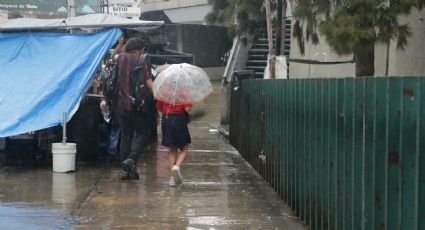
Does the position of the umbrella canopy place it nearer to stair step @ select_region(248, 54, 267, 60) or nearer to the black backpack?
the black backpack

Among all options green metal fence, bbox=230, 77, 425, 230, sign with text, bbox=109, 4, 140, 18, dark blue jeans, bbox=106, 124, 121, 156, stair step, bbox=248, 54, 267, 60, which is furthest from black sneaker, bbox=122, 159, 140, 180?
sign with text, bbox=109, 4, 140, 18

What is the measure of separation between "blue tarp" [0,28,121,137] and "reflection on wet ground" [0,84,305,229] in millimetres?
801

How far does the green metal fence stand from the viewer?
405 cm

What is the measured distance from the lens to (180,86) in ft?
30.1

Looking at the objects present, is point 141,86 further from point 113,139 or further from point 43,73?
point 43,73

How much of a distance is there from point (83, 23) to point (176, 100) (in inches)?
112

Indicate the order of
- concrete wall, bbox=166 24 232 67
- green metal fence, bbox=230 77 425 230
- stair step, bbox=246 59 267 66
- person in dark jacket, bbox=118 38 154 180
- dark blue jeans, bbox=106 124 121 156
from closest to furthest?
1. green metal fence, bbox=230 77 425 230
2. person in dark jacket, bbox=118 38 154 180
3. dark blue jeans, bbox=106 124 121 156
4. stair step, bbox=246 59 267 66
5. concrete wall, bbox=166 24 232 67

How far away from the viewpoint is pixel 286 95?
7973 millimetres

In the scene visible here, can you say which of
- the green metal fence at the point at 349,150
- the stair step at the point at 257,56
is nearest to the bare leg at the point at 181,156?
the green metal fence at the point at 349,150

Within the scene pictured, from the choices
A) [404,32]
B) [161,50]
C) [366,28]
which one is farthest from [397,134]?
[161,50]

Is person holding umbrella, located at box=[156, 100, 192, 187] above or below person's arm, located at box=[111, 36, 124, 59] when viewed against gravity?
below

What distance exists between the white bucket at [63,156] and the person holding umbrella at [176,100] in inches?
58.6

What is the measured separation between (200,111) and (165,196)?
14.4 meters

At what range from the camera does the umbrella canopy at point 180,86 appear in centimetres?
914
